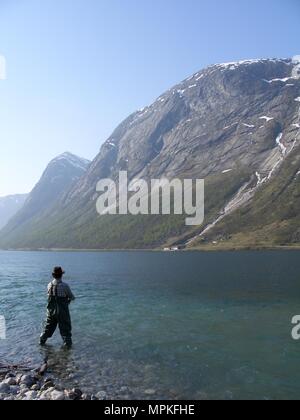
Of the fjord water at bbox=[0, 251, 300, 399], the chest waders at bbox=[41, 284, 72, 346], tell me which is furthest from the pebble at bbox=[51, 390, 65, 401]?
the chest waders at bbox=[41, 284, 72, 346]

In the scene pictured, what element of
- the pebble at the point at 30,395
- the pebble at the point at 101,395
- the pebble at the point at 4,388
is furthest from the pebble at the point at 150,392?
the pebble at the point at 4,388

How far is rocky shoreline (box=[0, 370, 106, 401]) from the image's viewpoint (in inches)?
634

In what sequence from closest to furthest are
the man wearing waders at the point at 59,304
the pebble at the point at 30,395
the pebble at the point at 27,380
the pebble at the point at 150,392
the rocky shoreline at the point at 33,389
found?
the rocky shoreline at the point at 33,389 → the pebble at the point at 30,395 → the pebble at the point at 150,392 → the pebble at the point at 27,380 → the man wearing waders at the point at 59,304

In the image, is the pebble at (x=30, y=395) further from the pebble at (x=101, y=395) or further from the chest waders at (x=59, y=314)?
the chest waders at (x=59, y=314)

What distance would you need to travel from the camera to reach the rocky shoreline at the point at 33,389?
→ 16094 millimetres

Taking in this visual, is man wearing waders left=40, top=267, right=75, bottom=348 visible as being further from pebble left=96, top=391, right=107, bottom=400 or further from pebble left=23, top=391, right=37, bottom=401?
pebble left=96, top=391, right=107, bottom=400

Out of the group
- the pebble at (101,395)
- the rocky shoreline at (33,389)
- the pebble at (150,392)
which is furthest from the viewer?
the pebble at (150,392)

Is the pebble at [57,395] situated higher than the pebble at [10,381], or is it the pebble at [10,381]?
the pebble at [57,395]

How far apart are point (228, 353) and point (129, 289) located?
37.1 metres

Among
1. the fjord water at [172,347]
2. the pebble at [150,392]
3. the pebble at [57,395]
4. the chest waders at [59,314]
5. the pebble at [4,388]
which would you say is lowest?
the fjord water at [172,347]

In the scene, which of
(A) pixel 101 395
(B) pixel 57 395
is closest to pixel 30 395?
(B) pixel 57 395

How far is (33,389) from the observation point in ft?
57.2

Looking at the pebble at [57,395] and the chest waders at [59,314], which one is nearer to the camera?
the pebble at [57,395]
